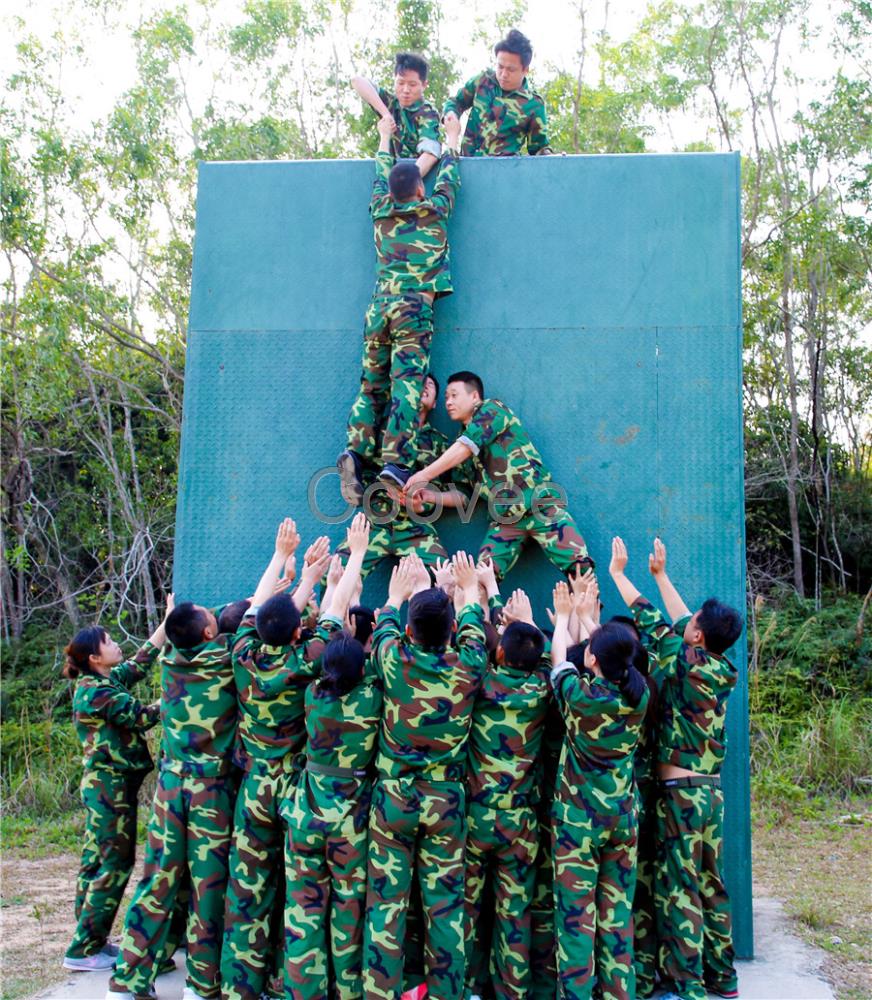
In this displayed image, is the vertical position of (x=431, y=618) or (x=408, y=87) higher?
(x=408, y=87)

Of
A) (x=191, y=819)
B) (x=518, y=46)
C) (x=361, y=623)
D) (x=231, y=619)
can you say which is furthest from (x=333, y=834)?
(x=518, y=46)

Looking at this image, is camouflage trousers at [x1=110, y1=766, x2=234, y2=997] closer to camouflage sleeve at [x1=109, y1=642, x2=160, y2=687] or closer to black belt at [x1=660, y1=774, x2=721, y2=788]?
camouflage sleeve at [x1=109, y1=642, x2=160, y2=687]

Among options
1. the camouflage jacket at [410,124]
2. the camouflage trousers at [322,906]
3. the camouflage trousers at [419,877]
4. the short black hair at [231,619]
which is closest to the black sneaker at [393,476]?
the short black hair at [231,619]

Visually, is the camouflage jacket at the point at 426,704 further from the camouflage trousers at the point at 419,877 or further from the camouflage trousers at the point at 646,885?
the camouflage trousers at the point at 646,885

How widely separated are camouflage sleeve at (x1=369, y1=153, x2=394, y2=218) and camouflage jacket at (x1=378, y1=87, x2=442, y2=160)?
311 mm

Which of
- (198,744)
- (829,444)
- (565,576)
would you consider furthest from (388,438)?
(829,444)

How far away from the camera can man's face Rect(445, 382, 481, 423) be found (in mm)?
5422

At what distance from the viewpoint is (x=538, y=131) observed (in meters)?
6.46

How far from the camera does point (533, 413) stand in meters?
5.66

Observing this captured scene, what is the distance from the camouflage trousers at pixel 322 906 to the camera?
408cm

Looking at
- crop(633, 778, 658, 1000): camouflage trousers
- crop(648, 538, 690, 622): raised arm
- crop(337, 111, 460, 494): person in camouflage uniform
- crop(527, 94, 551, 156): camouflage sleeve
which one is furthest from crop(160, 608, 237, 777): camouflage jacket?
crop(527, 94, 551, 156): camouflage sleeve

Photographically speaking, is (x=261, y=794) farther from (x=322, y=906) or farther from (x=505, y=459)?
(x=505, y=459)

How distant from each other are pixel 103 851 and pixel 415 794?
178 centimetres

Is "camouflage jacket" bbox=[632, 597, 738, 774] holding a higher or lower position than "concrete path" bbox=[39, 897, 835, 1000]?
higher
